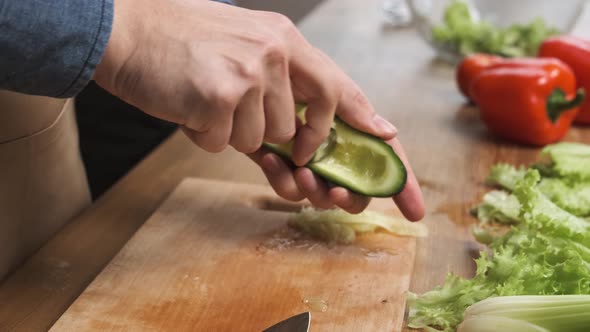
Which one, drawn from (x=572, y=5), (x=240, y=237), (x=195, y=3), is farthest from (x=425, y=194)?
(x=572, y=5)

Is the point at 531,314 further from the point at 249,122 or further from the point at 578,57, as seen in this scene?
the point at 578,57

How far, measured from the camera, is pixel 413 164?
80.4 inches

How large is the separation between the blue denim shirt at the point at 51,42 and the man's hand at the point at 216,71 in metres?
0.04

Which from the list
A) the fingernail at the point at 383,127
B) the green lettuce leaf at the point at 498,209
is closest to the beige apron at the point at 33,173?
the fingernail at the point at 383,127

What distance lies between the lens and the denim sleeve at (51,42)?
108cm

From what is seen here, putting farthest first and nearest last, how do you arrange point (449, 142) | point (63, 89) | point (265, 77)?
point (449, 142) → point (265, 77) → point (63, 89)

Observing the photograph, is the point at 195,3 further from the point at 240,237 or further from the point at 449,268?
the point at 449,268

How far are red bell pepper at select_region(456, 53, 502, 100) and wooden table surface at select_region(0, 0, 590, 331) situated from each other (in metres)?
0.07

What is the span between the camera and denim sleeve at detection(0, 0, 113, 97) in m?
1.08

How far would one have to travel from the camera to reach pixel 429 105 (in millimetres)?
2539

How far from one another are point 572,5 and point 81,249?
2.13 meters

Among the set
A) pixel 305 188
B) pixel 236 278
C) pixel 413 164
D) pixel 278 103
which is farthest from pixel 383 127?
pixel 413 164

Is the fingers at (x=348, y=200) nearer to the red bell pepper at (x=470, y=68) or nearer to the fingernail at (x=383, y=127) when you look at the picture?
the fingernail at (x=383, y=127)

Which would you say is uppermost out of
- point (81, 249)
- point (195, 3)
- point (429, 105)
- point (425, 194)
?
point (195, 3)
